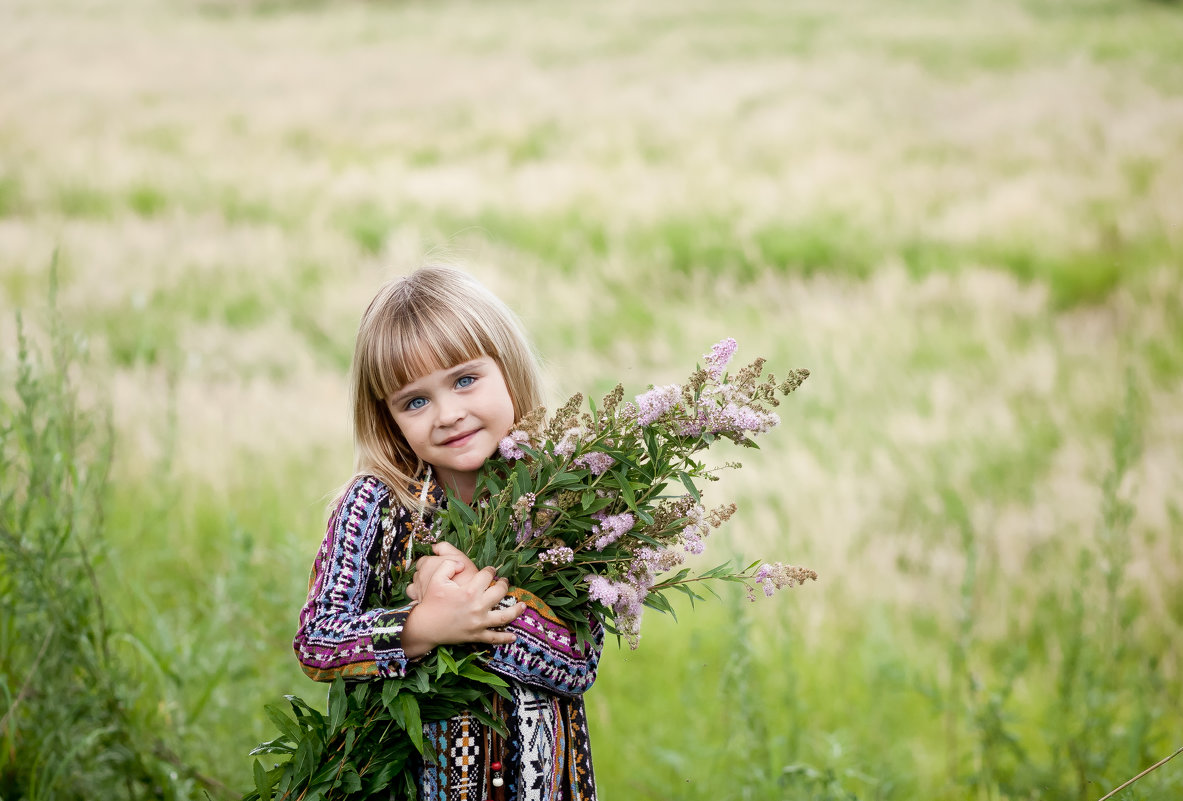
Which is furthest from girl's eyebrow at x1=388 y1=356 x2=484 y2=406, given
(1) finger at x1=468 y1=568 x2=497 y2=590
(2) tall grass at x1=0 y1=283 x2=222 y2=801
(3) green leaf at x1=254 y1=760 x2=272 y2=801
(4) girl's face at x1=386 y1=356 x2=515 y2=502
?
(2) tall grass at x1=0 y1=283 x2=222 y2=801

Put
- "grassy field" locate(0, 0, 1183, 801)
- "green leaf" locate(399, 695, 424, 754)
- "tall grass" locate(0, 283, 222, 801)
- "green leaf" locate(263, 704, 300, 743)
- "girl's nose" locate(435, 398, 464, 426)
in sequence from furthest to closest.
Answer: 1. "grassy field" locate(0, 0, 1183, 801)
2. "tall grass" locate(0, 283, 222, 801)
3. "girl's nose" locate(435, 398, 464, 426)
4. "green leaf" locate(263, 704, 300, 743)
5. "green leaf" locate(399, 695, 424, 754)

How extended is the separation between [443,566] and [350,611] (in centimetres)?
22

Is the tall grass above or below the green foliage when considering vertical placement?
above

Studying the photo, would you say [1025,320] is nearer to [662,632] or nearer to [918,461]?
[918,461]

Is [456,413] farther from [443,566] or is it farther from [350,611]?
[350,611]

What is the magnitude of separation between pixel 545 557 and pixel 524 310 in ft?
18.3

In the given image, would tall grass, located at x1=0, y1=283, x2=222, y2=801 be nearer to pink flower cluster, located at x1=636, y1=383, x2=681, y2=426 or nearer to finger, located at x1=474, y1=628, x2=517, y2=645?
finger, located at x1=474, y1=628, x2=517, y2=645

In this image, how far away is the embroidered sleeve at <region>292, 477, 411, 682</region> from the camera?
1.67 meters

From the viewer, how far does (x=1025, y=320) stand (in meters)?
7.02

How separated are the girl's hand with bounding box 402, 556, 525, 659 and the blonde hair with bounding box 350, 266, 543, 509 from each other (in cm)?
26

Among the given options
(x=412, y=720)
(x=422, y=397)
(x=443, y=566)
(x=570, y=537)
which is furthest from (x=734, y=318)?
(x=412, y=720)

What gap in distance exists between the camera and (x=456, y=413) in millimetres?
1836

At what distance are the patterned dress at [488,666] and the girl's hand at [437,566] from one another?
6 cm

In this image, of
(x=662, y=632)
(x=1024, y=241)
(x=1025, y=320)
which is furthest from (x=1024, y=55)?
(x=662, y=632)
